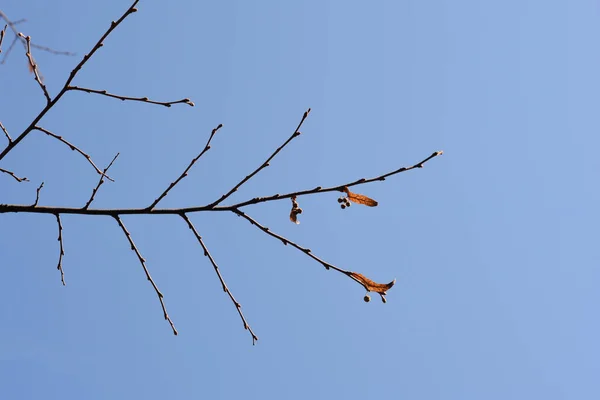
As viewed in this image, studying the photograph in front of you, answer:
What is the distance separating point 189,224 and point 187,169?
11.0 inches

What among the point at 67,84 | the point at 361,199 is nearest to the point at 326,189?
the point at 361,199

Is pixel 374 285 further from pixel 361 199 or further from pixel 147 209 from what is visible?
pixel 147 209

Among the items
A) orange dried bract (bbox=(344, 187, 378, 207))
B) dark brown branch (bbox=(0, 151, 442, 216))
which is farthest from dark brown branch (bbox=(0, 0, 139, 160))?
orange dried bract (bbox=(344, 187, 378, 207))

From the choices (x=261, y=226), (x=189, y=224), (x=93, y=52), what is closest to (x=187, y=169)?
(x=189, y=224)

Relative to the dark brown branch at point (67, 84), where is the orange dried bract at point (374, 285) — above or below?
below

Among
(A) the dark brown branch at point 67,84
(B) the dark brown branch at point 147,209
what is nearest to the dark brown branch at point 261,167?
(B) the dark brown branch at point 147,209

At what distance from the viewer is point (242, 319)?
2.99m

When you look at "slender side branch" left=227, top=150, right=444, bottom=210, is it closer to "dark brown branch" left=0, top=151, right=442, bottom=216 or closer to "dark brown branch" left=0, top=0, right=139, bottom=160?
"dark brown branch" left=0, top=151, right=442, bottom=216

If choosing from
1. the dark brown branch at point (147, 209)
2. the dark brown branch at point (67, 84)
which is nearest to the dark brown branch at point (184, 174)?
the dark brown branch at point (147, 209)

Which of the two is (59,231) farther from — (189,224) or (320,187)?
(320,187)

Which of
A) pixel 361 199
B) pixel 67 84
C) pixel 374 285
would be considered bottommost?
pixel 374 285

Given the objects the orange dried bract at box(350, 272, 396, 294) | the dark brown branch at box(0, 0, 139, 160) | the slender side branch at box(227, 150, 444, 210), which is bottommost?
the orange dried bract at box(350, 272, 396, 294)

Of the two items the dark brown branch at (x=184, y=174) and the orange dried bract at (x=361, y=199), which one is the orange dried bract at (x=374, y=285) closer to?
the orange dried bract at (x=361, y=199)

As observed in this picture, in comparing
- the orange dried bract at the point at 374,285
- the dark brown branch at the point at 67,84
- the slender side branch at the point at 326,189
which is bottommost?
the orange dried bract at the point at 374,285
